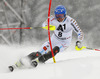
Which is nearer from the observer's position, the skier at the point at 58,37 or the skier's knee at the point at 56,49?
the skier at the point at 58,37

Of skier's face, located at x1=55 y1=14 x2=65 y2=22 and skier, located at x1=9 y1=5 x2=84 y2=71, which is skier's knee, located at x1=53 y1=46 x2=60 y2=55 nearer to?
skier, located at x1=9 y1=5 x2=84 y2=71

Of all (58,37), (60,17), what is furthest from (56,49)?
(60,17)

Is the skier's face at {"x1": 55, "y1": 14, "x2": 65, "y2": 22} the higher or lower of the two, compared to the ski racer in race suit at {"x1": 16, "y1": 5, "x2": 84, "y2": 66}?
higher

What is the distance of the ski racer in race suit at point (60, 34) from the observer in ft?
14.5

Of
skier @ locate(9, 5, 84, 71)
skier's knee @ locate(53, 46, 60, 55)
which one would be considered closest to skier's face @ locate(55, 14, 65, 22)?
skier @ locate(9, 5, 84, 71)

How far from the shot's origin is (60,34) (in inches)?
187

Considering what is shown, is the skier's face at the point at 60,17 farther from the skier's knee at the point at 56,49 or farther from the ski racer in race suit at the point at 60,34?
the skier's knee at the point at 56,49

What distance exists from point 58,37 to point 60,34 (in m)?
0.10

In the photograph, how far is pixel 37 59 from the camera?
4402 mm

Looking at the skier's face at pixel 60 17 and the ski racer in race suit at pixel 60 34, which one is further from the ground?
the skier's face at pixel 60 17

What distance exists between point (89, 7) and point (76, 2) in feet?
3.54

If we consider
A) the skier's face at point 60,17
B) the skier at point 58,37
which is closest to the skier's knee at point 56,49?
the skier at point 58,37

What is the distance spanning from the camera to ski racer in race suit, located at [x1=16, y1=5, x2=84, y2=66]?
4.41 metres

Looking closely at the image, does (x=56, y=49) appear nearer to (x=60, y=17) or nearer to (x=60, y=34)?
(x=60, y=34)
